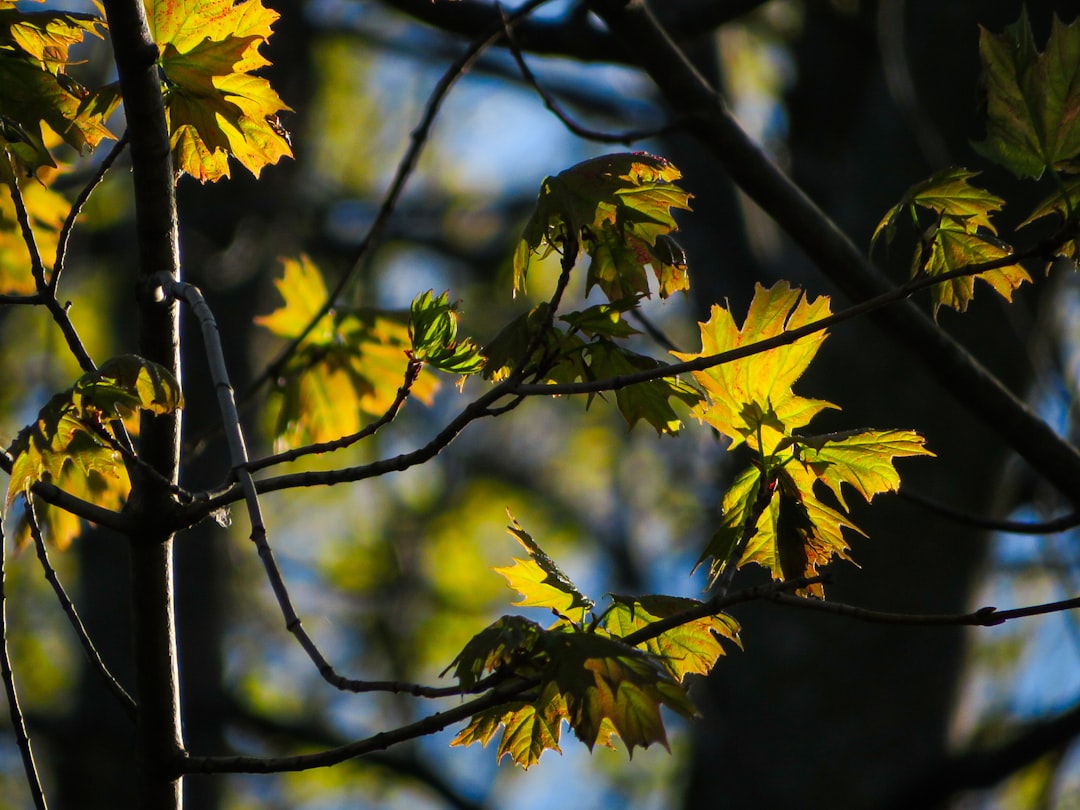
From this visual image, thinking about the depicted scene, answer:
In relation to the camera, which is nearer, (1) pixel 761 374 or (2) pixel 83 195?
(2) pixel 83 195

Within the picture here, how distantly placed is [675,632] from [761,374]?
0.92 ft

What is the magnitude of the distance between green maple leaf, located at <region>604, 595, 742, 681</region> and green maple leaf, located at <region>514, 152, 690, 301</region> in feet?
1.03

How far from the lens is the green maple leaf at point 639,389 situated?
1017 millimetres

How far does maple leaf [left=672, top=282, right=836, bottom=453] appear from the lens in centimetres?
100

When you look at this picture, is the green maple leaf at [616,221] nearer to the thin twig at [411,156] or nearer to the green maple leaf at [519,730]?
the green maple leaf at [519,730]

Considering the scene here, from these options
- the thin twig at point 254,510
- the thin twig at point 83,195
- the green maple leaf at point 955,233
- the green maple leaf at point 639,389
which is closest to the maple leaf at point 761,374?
the green maple leaf at point 639,389

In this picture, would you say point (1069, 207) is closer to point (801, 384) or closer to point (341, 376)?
point (341, 376)

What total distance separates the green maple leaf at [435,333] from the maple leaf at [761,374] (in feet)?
0.79

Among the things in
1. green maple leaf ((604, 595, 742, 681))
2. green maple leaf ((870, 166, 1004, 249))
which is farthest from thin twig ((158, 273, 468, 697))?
green maple leaf ((870, 166, 1004, 249))

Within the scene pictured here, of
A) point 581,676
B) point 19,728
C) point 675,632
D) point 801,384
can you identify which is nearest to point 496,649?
point 581,676

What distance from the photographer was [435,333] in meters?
0.98

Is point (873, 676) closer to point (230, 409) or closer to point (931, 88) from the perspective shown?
point (931, 88)

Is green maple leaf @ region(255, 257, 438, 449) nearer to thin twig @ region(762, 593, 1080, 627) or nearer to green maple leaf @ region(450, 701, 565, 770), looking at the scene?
green maple leaf @ region(450, 701, 565, 770)

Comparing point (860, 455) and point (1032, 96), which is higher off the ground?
point (1032, 96)
